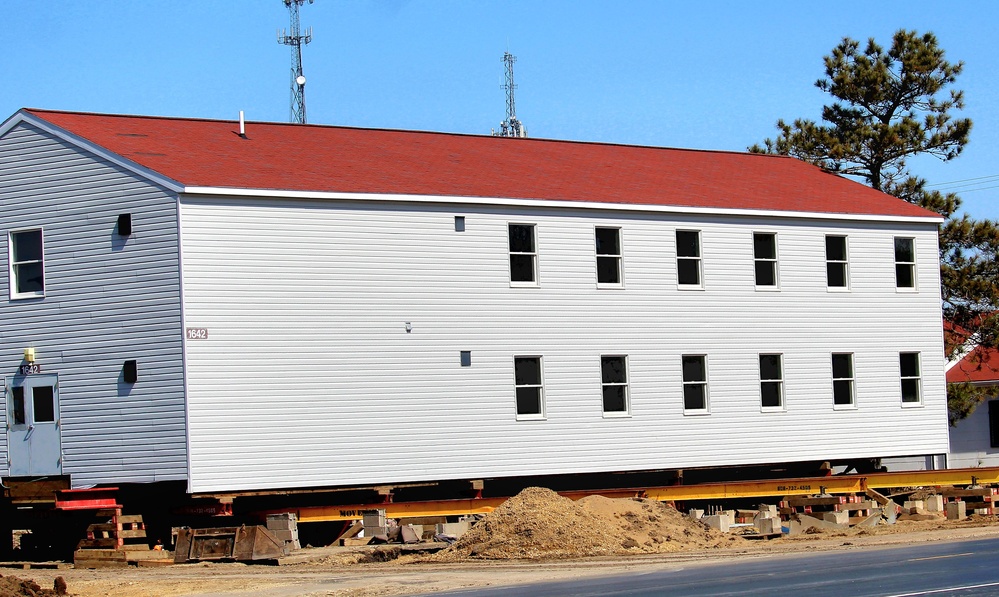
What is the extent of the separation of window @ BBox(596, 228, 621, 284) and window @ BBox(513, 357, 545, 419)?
2.76m

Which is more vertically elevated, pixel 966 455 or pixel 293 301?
pixel 293 301

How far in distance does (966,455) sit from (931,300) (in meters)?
10.9

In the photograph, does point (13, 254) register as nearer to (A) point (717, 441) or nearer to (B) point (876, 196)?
(A) point (717, 441)

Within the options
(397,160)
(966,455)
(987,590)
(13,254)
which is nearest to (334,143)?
(397,160)

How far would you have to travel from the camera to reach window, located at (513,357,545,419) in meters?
30.2

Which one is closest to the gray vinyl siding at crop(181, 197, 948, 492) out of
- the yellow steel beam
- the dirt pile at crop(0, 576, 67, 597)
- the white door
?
the yellow steel beam

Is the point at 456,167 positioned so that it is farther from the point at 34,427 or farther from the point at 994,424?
the point at 994,424

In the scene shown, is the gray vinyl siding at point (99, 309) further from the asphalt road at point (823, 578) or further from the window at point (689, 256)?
the window at point (689, 256)

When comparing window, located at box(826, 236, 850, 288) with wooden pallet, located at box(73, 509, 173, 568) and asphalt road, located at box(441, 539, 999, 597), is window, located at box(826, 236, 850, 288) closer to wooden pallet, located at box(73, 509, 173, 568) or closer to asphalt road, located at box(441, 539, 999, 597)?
asphalt road, located at box(441, 539, 999, 597)

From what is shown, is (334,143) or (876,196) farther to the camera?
(876,196)

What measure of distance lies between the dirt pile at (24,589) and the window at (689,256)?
17.3 m

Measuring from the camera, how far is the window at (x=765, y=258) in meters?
33.5

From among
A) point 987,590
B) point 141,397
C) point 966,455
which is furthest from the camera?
point 966,455

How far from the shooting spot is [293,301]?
27.4 meters
